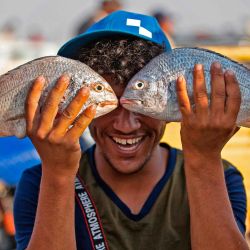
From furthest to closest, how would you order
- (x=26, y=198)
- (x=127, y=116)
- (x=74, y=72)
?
(x=26, y=198) → (x=127, y=116) → (x=74, y=72)

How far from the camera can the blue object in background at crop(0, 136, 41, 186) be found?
5.43 metres

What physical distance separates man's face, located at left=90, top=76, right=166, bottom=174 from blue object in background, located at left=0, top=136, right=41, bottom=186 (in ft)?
7.36

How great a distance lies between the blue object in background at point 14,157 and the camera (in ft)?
17.8

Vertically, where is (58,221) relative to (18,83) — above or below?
below

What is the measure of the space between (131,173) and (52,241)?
0.61 meters

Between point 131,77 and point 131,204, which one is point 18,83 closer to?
point 131,77

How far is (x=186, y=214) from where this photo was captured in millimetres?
3217

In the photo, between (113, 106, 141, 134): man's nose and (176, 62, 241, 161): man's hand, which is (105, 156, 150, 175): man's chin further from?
(176, 62, 241, 161): man's hand

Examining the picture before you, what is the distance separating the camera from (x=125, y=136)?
307 centimetres

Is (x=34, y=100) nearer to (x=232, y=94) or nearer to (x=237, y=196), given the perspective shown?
(x=232, y=94)

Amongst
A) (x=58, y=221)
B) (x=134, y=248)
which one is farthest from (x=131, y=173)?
(x=58, y=221)

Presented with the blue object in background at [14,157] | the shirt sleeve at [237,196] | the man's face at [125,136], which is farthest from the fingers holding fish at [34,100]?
the blue object in background at [14,157]

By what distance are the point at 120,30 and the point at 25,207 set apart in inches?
38.2

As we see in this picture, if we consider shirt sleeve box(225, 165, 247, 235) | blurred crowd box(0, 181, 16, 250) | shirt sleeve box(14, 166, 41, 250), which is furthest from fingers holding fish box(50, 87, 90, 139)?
blurred crowd box(0, 181, 16, 250)
